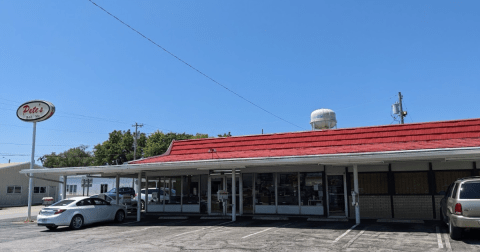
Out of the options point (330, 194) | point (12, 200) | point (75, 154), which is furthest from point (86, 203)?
point (75, 154)

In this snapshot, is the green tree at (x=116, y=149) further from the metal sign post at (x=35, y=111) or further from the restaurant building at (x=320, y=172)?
the restaurant building at (x=320, y=172)

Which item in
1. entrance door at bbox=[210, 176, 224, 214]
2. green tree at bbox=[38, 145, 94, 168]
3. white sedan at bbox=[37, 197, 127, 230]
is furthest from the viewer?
green tree at bbox=[38, 145, 94, 168]

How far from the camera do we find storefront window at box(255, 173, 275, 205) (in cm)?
1822

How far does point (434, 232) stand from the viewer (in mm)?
11406

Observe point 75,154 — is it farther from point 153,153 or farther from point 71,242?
point 71,242

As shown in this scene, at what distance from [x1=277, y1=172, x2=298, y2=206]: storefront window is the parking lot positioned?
8.04ft

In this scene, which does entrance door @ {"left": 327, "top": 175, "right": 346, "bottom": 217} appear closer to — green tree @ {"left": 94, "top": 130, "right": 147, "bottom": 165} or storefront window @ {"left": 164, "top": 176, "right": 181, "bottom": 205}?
storefront window @ {"left": 164, "top": 176, "right": 181, "bottom": 205}

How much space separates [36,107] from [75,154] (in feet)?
176

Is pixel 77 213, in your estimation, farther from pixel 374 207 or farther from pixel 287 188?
pixel 374 207

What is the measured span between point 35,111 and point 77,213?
9.44m

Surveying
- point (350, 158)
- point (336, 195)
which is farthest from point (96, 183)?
point (350, 158)

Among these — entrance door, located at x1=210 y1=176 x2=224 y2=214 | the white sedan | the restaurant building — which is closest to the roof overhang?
the restaurant building

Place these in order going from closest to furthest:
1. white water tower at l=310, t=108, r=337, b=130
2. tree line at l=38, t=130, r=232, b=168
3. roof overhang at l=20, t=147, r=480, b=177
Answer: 1. roof overhang at l=20, t=147, r=480, b=177
2. white water tower at l=310, t=108, r=337, b=130
3. tree line at l=38, t=130, r=232, b=168

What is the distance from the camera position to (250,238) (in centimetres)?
1124
